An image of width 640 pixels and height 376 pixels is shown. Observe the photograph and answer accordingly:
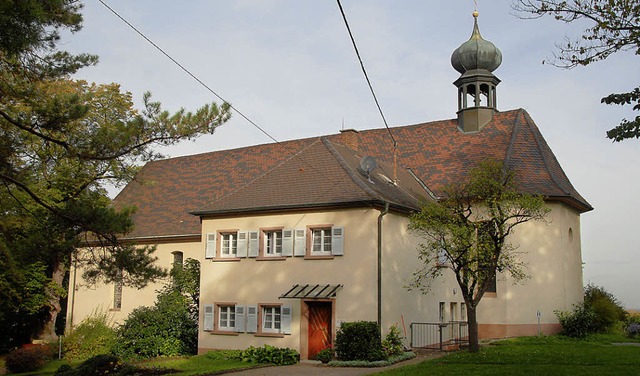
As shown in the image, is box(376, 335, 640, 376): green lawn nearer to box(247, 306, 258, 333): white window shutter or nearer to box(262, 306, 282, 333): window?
box(262, 306, 282, 333): window

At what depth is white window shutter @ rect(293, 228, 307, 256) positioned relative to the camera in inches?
853

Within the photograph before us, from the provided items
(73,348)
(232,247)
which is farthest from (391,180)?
(73,348)

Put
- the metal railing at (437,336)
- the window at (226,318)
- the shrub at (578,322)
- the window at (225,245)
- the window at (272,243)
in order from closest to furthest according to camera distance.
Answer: the window at (272,243)
the metal railing at (437,336)
the window at (226,318)
the window at (225,245)
the shrub at (578,322)

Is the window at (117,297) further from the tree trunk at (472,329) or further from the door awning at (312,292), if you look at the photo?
the tree trunk at (472,329)

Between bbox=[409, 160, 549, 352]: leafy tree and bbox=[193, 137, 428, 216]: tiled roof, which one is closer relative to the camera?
bbox=[409, 160, 549, 352]: leafy tree

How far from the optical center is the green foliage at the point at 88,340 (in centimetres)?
2591

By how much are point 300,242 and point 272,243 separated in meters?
1.25

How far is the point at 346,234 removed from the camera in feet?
69.3

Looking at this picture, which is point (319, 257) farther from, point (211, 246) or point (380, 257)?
point (211, 246)

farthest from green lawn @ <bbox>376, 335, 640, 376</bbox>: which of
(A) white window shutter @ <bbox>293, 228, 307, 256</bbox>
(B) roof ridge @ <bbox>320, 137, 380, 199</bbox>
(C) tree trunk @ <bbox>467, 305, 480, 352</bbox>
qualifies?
(A) white window shutter @ <bbox>293, 228, 307, 256</bbox>

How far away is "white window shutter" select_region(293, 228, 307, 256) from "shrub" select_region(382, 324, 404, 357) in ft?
12.3

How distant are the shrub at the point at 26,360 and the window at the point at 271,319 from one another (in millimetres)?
9004

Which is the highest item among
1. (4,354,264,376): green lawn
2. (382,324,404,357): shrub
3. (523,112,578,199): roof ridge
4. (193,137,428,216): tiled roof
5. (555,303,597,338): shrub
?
(523,112,578,199): roof ridge

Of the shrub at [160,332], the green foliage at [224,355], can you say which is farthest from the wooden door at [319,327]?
the shrub at [160,332]
